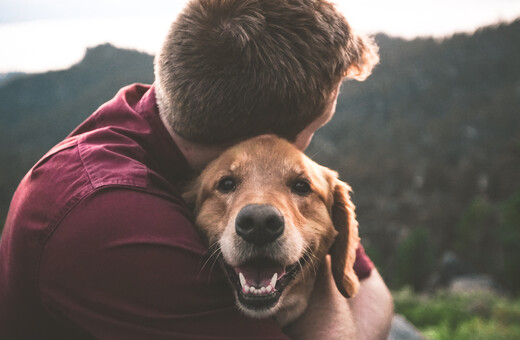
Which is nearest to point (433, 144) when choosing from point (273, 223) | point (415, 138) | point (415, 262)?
point (415, 138)

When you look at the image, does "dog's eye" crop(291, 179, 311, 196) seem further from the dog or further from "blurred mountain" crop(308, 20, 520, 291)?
"blurred mountain" crop(308, 20, 520, 291)

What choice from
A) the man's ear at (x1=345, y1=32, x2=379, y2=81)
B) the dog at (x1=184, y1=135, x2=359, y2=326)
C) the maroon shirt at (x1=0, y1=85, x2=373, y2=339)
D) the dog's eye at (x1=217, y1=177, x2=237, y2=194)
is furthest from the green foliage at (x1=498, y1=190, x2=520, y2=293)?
the maroon shirt at (x1=0, y1=85, x2=373, y2=339)

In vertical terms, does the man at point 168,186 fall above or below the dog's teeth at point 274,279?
above

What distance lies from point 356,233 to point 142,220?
1.69 metres

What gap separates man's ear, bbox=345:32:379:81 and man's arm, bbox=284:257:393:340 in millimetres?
1375

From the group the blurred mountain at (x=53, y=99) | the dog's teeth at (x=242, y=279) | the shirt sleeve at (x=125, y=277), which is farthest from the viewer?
the blurred mountain at (x=53, y=99)

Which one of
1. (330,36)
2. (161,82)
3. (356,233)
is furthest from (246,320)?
(330,36)

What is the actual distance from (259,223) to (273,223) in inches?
3.2

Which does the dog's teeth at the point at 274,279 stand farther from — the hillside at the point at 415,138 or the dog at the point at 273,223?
the hillside at the point at 415,138

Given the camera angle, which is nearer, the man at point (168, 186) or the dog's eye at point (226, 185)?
the man at point (168, 186)

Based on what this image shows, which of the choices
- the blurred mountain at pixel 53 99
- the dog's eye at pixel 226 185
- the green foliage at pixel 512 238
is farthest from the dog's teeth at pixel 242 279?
the green foliage at pixel 512 238

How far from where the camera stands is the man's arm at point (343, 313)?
2756mm

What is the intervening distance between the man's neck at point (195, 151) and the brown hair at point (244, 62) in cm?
8

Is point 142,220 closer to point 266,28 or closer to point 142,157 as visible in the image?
point 142,157
